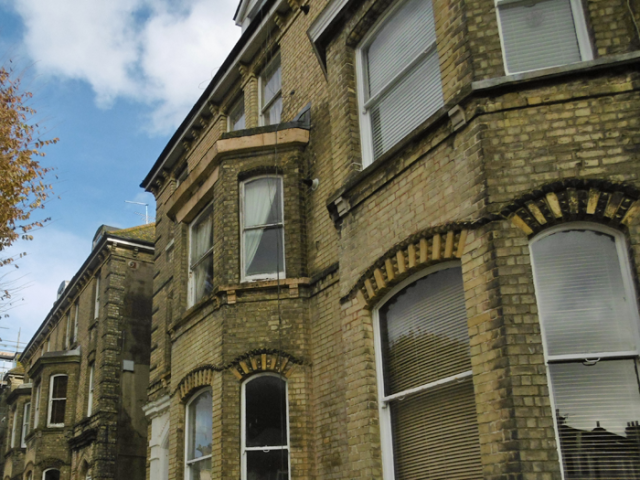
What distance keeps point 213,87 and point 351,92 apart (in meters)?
6.64

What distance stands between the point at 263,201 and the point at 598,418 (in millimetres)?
6939

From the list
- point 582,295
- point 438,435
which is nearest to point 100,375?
point 438,435

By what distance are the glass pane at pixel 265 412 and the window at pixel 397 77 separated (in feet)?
12.0

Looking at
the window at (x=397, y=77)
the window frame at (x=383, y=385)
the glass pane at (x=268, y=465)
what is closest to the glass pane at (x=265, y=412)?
the glass pane at (x=268, y=465)

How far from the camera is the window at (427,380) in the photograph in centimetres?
644

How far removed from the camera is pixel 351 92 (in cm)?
926

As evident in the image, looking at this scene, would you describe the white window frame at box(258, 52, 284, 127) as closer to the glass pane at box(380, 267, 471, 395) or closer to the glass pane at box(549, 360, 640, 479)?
the glass pane at box(380, 267, 471, 395)

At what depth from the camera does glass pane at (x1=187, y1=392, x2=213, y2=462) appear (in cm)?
1110

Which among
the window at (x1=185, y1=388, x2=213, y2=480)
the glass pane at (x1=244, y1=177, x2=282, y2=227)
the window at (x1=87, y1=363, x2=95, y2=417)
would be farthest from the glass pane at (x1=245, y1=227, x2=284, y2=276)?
the window at (x1=87, y1=363, x2=95, y2=417)

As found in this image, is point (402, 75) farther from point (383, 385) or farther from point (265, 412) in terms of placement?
point (265, 412)

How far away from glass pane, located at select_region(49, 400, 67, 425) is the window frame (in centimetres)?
1891

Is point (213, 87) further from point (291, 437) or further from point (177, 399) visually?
point (291, 437)

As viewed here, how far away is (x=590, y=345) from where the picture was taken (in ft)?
19.1

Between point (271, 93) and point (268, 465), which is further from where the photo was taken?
point (271, 93)
